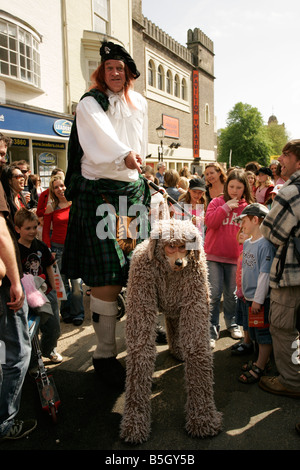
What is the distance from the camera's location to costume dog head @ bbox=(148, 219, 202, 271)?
1990mm

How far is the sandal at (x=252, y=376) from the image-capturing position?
8.52ft

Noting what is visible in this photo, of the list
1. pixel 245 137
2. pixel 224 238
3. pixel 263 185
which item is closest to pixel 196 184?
pixel 224 238

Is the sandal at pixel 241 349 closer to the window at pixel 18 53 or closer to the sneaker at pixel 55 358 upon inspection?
the sneaker at pixel 55 358

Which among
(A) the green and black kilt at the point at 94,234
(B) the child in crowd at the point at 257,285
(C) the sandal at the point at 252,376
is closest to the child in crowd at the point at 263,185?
(B) the child in crowd at the point at 257,285

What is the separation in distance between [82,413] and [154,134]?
63.8 ft

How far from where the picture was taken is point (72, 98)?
12594 millimetres

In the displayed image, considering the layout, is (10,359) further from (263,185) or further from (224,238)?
(263,185)

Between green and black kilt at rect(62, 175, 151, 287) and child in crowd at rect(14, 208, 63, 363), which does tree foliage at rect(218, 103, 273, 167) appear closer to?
child in crowd at rect(14, 208, 63, 363)

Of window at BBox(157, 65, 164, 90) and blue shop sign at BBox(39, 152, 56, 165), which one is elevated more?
window at BBox(157, 65, 164, 90)

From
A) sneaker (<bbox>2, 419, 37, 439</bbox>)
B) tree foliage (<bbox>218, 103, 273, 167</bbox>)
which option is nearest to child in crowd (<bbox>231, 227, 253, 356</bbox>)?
sneaker (<bbox>2, 419, 37, 439</bbox>)

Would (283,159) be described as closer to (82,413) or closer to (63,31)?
(82,413)

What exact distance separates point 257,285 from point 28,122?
33.7 ft

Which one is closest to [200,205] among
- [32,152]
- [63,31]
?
[32,152]

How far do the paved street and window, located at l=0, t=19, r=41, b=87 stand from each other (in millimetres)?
10068
